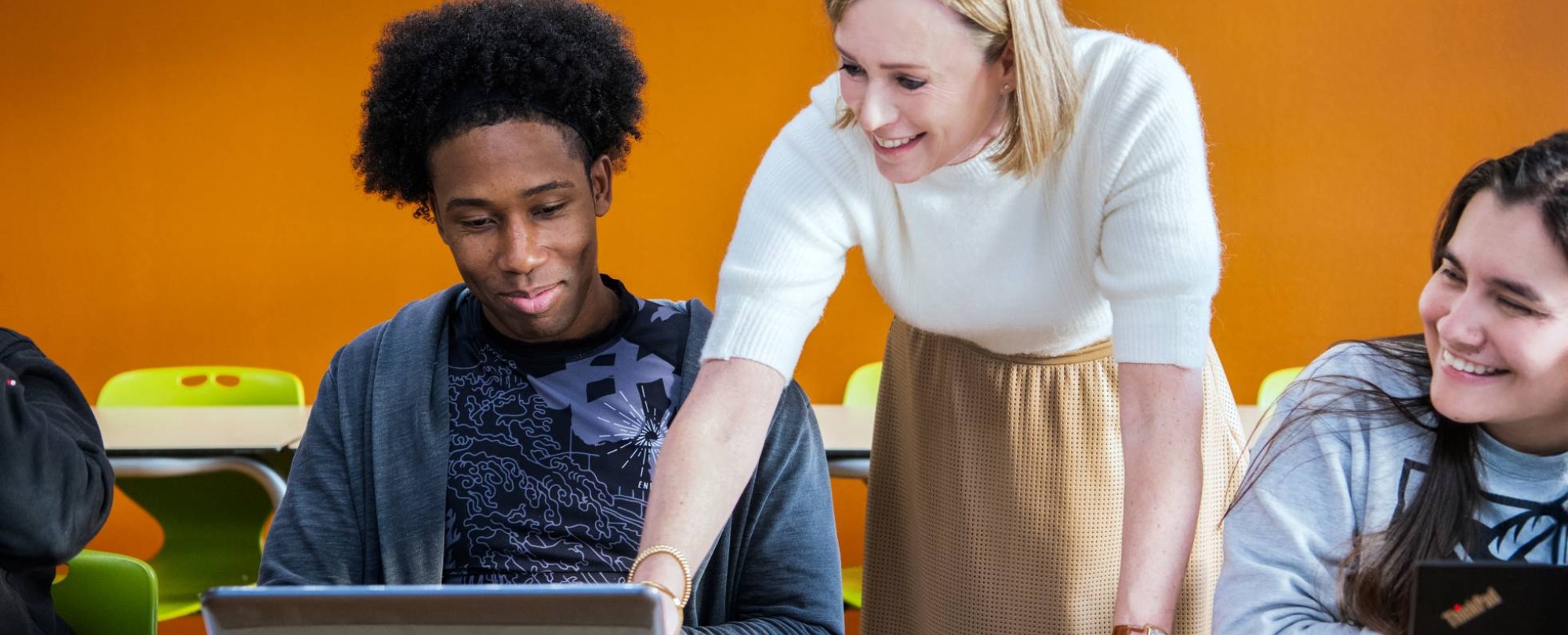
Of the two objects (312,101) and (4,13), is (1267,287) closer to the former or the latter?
(312,101)

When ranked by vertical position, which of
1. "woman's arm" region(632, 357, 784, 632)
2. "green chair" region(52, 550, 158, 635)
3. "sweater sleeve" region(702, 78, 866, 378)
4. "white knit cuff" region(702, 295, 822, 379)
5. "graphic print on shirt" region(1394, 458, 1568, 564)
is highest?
"sweater sleeve" region(702, 78, 866, 378)

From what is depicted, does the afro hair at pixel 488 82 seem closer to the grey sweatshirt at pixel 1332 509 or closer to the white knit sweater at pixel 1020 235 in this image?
the white knit sweater at pixel 1020 235

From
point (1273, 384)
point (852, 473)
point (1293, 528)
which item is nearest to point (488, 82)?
point (1293, 528)

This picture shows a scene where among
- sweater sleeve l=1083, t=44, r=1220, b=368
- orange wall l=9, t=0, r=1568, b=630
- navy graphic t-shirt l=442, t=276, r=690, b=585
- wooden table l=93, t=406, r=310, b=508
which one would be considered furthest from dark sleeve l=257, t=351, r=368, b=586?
orange wall l=9, t=0, r=1568, b=630

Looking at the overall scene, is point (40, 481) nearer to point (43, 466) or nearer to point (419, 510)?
point (43, 466)

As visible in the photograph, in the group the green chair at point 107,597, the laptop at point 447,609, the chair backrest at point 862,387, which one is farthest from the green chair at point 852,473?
the laptop at point 447,609

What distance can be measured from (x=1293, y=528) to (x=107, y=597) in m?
1.25

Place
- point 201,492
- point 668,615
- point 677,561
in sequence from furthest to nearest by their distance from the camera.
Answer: point 201,492
point 677,561
point 668,615

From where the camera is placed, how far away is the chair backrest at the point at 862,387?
129 inches

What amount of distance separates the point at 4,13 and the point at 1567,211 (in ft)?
13.9

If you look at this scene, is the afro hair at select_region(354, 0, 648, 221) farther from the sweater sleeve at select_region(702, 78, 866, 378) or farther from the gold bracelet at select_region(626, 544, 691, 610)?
the gold bracelet at select_region(626, 544, 691, 610)

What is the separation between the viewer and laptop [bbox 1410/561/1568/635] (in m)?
0.71

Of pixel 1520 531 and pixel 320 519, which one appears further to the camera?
pixel 320 519

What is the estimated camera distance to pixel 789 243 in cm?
130
